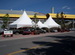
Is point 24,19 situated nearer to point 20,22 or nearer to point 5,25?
point 20,22

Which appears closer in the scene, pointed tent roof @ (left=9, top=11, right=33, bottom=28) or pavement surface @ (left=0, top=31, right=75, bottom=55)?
pavement surface @ (left=0, top=31, right=75, bottom=55)

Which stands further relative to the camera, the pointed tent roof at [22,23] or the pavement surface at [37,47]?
the pointed tent roof at [22,23]

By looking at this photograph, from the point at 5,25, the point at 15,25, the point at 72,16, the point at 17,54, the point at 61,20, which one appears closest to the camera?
the point at 17,54

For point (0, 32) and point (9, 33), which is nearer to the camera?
point (9, 33)

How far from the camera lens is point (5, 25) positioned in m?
48.4

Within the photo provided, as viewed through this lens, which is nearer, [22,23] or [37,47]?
[37,47]

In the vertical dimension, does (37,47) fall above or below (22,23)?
below

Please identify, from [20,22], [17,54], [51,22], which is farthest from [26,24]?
[17,54]

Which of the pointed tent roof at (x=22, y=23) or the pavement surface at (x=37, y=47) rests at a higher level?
the pointed tent roof at (x=22, y=23)

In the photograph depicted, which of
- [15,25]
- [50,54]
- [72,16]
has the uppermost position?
[72,16]

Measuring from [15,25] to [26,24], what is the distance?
280 cm

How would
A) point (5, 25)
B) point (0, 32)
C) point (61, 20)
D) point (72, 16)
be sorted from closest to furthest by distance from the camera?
point (0, 32), point (5, 25), point (61, 20), point (72, 16)

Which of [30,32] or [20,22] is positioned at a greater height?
[20,22]

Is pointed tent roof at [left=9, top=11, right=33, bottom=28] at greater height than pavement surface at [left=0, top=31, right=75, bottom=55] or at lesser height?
greater
